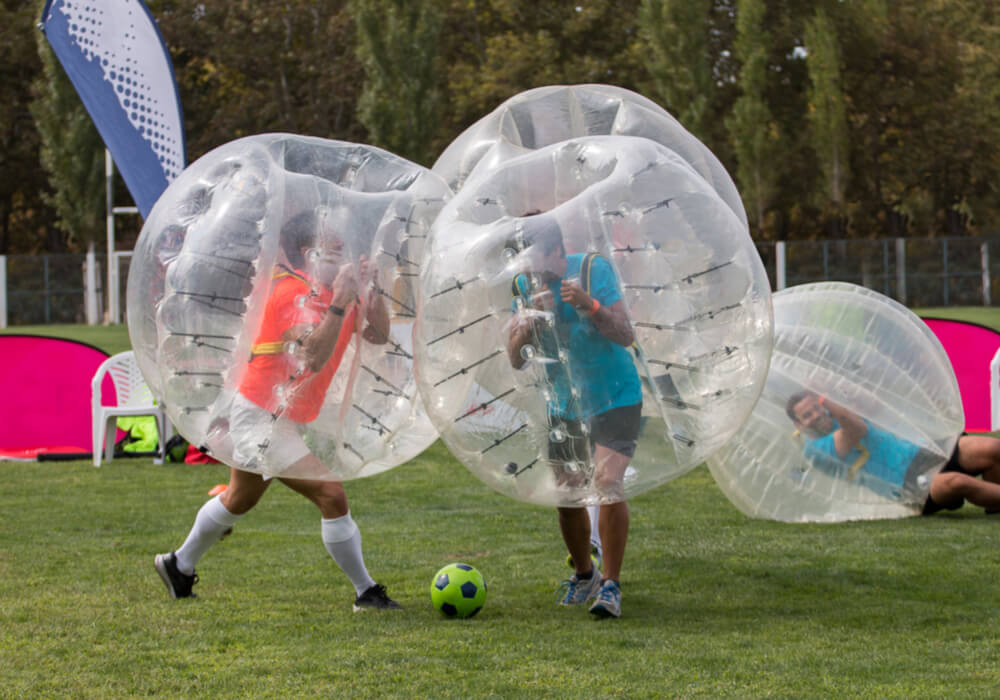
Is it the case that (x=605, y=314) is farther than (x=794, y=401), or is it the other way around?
(x=794, y=401)

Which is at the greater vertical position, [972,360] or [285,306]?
[285,306]

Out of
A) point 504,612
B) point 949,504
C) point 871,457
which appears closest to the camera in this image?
point 504,612

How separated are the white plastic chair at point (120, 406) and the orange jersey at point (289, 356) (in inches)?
218

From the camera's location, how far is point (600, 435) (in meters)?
4.45

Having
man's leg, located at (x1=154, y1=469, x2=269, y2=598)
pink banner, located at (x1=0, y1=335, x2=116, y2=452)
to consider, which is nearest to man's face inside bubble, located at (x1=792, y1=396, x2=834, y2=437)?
man's leg, located at (x1=154, y1=469, x2=269, y2=598)

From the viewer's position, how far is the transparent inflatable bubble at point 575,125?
208 inches

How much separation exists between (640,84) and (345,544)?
32797 millimetres

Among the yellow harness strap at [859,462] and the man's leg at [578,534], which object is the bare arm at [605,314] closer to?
the man's leg at [578,534]

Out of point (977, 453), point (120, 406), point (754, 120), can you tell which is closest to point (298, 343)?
point (977, 453)

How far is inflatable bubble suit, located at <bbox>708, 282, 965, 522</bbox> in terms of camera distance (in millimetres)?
6668

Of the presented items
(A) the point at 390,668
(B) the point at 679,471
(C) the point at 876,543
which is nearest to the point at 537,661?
(A) the point at 390,668

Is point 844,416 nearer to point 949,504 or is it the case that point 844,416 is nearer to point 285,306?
point 949,504

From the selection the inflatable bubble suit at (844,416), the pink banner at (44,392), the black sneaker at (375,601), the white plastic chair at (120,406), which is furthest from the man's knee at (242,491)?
the pink banner at (44,392)

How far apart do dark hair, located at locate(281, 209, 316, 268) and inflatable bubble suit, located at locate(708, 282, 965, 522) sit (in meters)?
2.99
